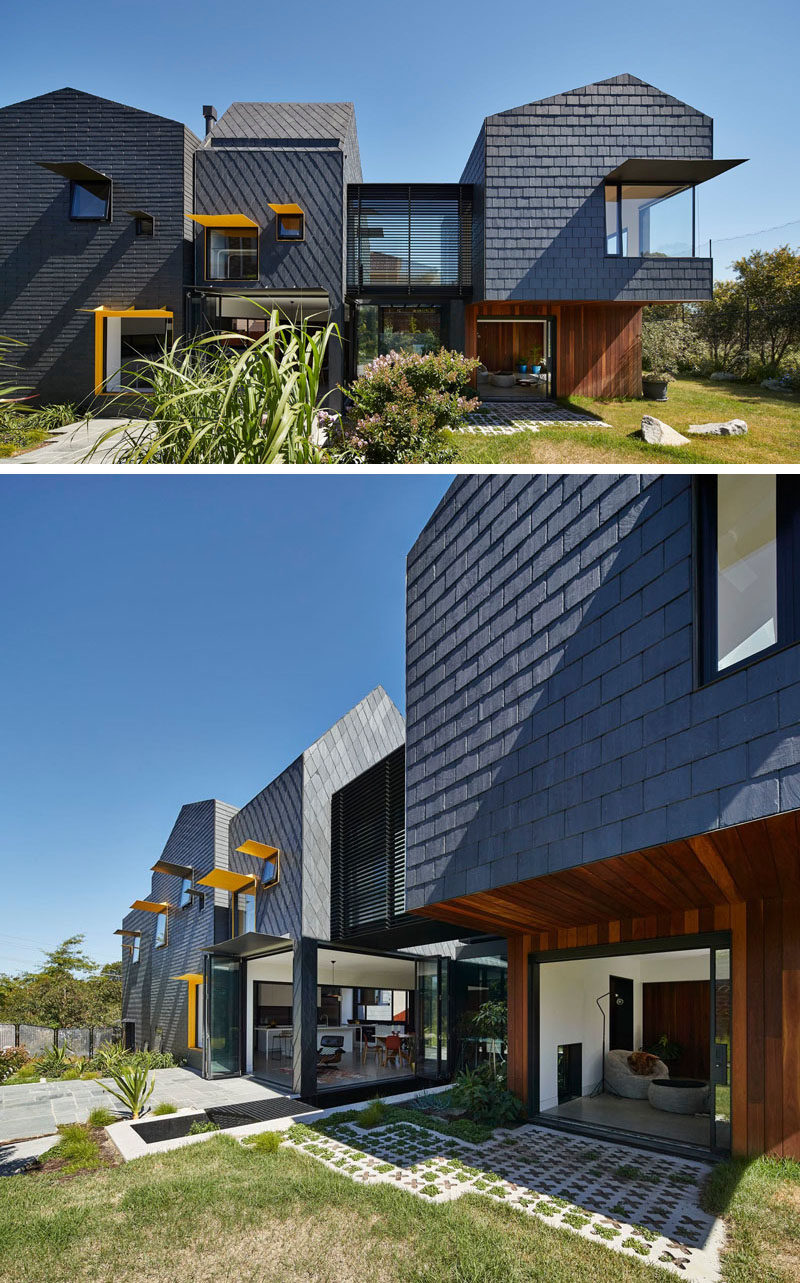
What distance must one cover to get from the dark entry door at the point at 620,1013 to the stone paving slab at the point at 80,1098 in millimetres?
5159

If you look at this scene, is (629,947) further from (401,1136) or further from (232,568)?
(232,568)

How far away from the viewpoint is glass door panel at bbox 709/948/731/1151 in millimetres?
6203

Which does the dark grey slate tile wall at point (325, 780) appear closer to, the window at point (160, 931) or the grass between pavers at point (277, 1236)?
the grass between pavers at point (277, 1236)

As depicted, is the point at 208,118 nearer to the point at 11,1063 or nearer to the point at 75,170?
the point at 75,170

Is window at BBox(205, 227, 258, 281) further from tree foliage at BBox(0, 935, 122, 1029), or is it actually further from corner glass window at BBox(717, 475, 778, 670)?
tree foliage at BBox(0, 935, 122, 1029)

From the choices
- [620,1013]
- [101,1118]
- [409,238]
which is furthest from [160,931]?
[409,238]

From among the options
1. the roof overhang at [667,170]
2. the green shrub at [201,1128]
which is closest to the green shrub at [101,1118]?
the green shrub at [201,1128]

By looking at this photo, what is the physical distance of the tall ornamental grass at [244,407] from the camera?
2.41m

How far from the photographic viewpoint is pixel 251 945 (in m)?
14.8

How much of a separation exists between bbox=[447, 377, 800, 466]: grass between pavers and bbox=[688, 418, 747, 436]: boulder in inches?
4.6

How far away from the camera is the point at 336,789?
13.8 metres

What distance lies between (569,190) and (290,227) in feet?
19.1

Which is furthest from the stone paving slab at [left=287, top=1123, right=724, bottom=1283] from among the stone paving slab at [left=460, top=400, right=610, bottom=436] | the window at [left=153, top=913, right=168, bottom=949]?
the window at [left=153, top=913, right=168, bottom=949]

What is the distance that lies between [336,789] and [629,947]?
6.95 metres
